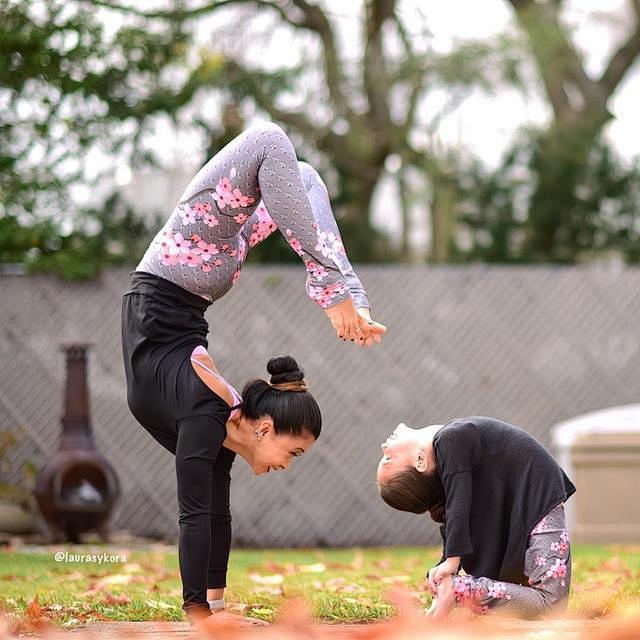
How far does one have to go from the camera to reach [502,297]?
28.0 feet

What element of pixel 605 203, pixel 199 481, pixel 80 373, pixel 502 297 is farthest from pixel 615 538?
pixel 199 481

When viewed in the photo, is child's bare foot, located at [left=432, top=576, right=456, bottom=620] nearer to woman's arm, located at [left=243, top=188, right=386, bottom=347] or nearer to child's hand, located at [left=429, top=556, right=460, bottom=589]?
child's hand, located at [left=429, top=556, right=460, bottom=589]

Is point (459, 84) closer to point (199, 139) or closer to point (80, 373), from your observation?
point (199, 139)

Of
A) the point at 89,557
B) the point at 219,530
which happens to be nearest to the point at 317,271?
the point at 219,530

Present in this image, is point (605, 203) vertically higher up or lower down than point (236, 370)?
higher up

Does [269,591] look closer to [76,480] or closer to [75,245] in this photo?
[76,480]

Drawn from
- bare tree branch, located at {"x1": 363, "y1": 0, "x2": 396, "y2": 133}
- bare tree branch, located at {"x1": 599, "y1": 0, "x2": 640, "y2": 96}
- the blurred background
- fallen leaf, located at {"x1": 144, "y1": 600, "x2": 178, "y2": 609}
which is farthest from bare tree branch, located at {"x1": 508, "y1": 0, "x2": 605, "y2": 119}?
fallen leaf, located at {"x1": 144, "y1": 600, "x2": 178, "y2": 609}

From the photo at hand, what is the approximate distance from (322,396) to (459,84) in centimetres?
443

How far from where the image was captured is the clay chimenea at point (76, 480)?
705cm

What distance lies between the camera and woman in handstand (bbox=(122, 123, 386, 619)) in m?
3.06

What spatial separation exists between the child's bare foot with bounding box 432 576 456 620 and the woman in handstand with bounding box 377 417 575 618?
5 centimetres

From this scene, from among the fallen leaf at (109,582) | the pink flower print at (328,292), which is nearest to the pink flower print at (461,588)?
the pink flower print at (328,292)

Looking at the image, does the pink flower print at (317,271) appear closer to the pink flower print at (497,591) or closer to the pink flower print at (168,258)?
the pink flower print at (168,258)

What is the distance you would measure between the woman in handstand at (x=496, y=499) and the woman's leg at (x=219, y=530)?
416mm
